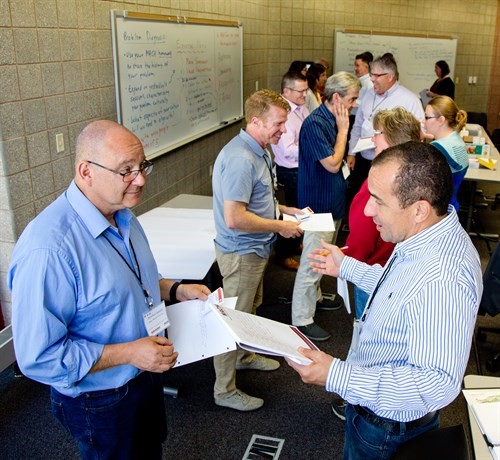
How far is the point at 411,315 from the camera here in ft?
3.91

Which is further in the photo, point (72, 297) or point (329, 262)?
point (329, 262)

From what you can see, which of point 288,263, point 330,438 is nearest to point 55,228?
point 330,438

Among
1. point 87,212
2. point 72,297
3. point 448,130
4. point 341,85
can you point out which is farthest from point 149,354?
point 448,130

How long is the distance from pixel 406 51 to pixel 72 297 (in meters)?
8.45

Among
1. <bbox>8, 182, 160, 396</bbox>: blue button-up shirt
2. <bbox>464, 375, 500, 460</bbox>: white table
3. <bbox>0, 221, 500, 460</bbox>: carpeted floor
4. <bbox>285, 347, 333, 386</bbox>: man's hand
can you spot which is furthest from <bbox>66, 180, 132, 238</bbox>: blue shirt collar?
<bbox>0, 221, 500, 460</bbox>: carpeted floor

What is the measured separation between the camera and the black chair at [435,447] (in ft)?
4.33

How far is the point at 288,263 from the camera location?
14.7 feet

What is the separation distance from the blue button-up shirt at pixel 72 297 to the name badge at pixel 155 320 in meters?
0.03

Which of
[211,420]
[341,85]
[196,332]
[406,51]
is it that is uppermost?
[406,51]

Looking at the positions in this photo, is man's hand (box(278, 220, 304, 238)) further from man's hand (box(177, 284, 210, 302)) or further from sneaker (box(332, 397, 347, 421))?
sneaker (box(332, 397, 347, 421))

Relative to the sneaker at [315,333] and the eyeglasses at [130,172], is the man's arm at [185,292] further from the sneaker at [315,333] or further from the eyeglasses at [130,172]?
the sneaker at [315,333]

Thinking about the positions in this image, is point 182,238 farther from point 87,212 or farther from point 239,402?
point 87,212

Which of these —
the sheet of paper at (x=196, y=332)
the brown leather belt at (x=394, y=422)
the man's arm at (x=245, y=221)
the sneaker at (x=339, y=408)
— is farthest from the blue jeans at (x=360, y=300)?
the brown leather belt at (x=394, y=422)

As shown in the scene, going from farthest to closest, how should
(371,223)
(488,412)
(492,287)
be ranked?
(492,287) < (371,223) < (488,412)
